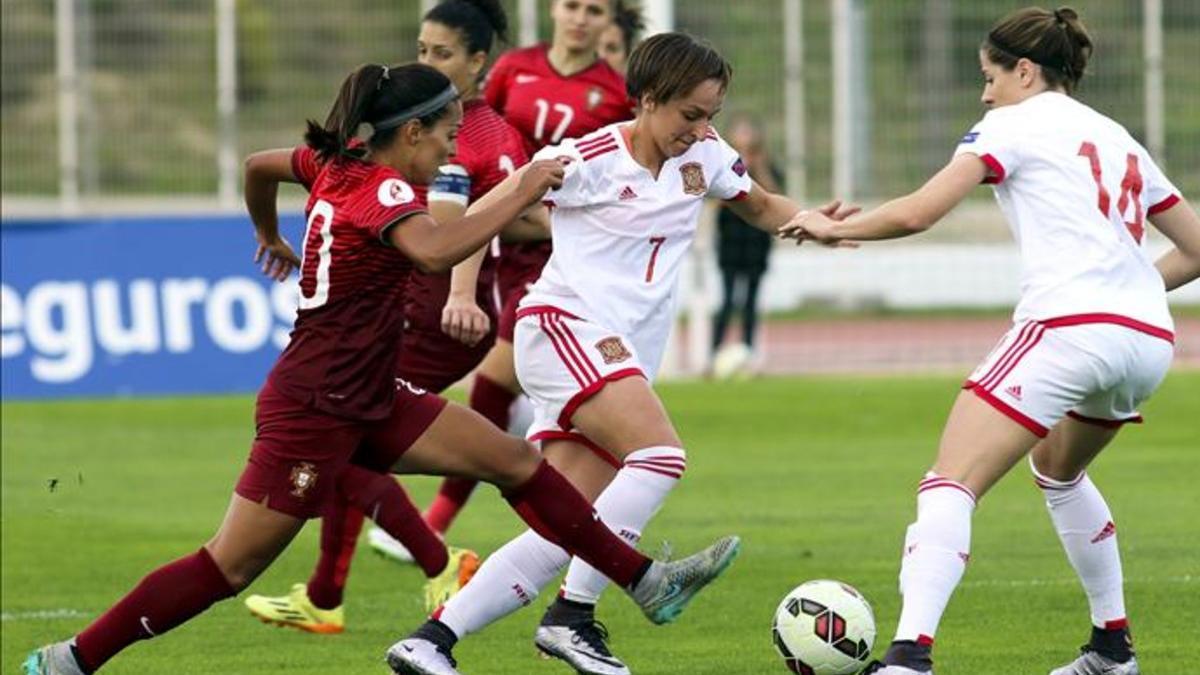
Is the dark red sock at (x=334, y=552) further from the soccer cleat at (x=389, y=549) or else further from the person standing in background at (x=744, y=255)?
the person standing in background at (x=744, y=255)

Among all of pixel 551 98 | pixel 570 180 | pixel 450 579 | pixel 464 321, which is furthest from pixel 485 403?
pixel 570 180

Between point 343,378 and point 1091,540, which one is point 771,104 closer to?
point 1091,540

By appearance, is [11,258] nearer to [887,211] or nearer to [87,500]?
[87,500]

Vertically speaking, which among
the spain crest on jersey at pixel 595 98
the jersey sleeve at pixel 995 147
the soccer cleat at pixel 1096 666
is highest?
the jersey sleeve at pixel 995 147

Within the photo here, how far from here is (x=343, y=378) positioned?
7.34 meters

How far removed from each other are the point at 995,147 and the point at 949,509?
40.0 inches

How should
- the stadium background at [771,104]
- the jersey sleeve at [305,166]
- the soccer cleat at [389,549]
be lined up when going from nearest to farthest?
the jersey sleeve at [305,166] → the soccer cleat at [389,549] → the stadium background at [771,104]

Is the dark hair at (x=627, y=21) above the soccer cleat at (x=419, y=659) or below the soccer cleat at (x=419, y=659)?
above

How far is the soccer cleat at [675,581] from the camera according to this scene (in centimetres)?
758

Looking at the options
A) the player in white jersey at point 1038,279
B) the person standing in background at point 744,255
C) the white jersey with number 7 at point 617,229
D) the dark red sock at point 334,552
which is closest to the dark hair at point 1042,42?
the player in white jersey at point 1038,279

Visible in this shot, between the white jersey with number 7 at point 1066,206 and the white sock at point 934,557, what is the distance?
58 cm

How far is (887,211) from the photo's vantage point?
7066 mm

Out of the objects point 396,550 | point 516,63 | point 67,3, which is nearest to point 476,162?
point 516,63

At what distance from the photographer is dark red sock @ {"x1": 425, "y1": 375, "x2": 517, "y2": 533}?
10750 millimetres
